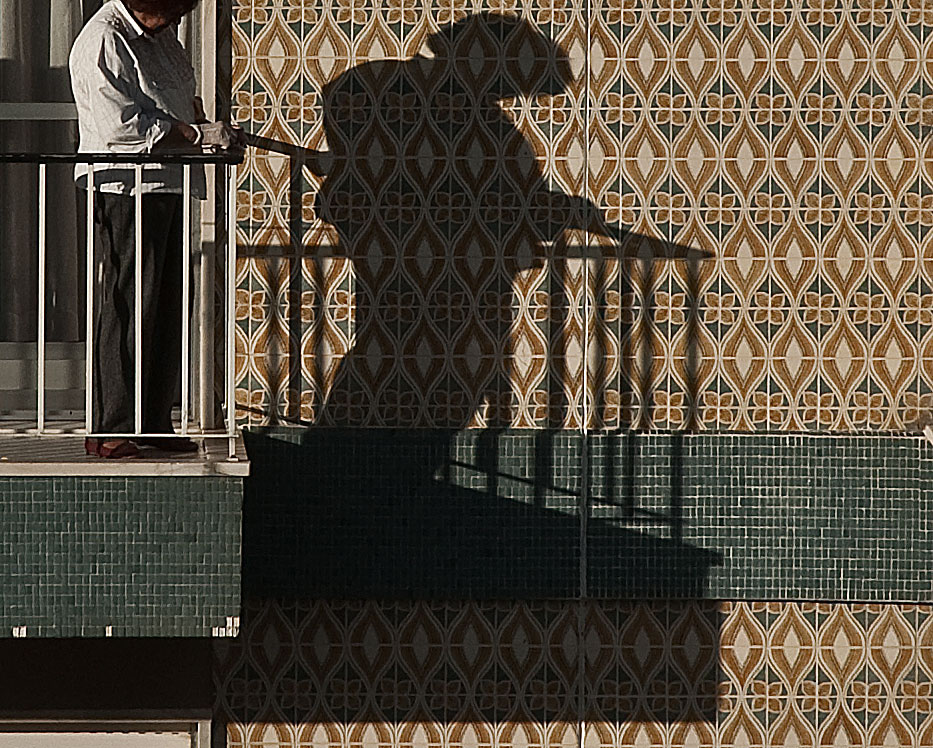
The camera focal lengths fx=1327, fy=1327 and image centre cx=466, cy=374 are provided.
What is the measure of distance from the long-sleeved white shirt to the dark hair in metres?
0.05

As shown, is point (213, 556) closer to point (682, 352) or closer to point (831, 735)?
point (682, 352)

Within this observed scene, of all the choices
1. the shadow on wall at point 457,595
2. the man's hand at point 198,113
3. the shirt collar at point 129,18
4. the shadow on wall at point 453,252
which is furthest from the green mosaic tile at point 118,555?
the shirt collar at point 129,18

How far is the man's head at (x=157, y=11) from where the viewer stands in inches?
147

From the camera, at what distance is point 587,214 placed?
4.35m

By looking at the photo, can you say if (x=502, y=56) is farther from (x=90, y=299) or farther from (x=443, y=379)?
(x=90, y=299)

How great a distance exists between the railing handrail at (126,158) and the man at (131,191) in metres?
0.13

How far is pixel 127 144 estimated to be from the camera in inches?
146

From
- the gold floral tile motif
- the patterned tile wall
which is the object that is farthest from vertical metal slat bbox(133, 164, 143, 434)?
the patterned tile wall

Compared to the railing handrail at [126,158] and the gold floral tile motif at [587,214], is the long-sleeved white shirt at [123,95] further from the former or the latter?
the gold floral tile motif at [587,214]

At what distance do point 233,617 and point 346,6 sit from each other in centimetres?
202

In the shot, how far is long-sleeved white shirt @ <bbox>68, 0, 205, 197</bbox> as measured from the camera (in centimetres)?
368

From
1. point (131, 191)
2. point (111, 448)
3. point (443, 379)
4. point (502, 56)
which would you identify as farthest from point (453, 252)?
point (111, 448)

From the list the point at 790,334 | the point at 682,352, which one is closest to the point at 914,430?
the point at 790,334

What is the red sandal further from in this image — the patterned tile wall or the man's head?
the man's head
